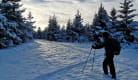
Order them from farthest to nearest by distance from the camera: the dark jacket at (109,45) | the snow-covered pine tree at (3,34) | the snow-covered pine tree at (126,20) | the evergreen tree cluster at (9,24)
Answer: the snow-covered pine tree at (126,20), the evergreen tree cluster at (9,24), the snow-covered pine tree at (3,34), the dark jacket at (109,45)

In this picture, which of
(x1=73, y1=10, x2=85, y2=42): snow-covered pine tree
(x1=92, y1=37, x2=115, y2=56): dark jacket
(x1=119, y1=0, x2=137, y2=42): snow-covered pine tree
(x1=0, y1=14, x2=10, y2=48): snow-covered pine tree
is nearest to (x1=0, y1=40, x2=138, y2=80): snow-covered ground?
(x1=92, y1=37, x2=115, y2=56): dark jacket

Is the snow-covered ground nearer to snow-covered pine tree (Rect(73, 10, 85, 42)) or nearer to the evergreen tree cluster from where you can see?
the evergreen tree cluster

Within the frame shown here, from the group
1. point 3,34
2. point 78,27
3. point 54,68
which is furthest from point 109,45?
point 78,27

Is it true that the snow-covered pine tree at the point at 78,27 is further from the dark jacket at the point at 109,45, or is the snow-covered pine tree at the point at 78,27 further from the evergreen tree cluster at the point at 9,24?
the dark jacket at the point at 109,45

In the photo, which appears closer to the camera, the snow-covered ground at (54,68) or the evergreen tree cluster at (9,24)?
the snow-covered ground at (54,68)

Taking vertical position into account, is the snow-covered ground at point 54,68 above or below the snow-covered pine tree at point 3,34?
below

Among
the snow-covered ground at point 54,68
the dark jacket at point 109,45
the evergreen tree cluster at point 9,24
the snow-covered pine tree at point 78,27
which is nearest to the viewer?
the dark jacket at point 109,45

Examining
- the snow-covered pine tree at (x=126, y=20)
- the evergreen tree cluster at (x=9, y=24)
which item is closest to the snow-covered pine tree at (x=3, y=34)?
the evergreen tree cluster at (x=9, y=24)

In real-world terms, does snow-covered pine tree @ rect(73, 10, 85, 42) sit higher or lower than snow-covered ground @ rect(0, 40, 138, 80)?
higher

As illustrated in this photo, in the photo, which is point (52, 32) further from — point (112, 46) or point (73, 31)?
point (112, 46)

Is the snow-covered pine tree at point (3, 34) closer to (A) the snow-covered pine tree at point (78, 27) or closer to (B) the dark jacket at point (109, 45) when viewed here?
(B) the dark jacket at point (109, 45)

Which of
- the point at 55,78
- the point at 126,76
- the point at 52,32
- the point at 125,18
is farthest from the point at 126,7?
the point at 52,32

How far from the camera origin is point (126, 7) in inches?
1122

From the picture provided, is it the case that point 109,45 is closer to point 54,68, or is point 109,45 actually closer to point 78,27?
point 54,68
